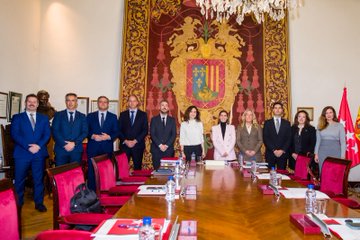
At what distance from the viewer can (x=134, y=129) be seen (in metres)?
5.34

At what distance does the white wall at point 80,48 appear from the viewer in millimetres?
6531

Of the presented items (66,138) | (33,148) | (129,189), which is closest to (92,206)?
(129,189)

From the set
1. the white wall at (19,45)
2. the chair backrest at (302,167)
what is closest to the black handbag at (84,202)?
the chair backrest at (302,167)

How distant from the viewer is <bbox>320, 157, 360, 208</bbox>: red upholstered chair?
2.87m

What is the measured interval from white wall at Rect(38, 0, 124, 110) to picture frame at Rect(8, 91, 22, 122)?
0.78m

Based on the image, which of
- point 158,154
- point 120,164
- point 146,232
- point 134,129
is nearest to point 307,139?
point 158,154

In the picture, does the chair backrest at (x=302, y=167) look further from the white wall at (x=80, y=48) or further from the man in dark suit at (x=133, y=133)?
the white wall at (x=80, y=48)

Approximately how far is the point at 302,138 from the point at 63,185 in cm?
396

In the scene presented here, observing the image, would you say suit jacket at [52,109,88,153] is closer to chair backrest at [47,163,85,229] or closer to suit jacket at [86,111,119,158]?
suit jacket at [86,111,119,158]

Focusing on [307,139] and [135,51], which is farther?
[135,51]

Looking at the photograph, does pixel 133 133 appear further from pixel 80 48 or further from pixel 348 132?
pixel 348 132

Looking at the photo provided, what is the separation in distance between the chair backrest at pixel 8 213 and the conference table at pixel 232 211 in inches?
20.8

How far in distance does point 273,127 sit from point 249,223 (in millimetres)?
3744

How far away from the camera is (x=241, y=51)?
21.3ft
